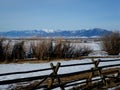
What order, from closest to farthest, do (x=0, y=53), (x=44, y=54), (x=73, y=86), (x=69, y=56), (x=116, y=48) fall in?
1. (x=73, y=86)
2. (x=0, y=53)
3. (x=44, y=54)
4. (x=69, y=56)
5. (x=116, y=48)

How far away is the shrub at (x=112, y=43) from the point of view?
4091cm

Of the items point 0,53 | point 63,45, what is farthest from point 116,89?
point 63,45

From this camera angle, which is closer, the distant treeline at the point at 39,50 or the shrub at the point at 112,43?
the distant treeline at the point at 39,50

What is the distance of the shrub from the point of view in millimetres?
40906

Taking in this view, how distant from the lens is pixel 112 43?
136ft

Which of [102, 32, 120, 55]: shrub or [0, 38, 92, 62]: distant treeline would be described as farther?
[102, 32, 120, 55]: shrub

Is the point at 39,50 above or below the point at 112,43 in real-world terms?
above

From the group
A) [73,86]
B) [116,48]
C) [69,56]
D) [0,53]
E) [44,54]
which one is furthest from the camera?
[116,48]

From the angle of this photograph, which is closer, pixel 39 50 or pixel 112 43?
pixel 39 50

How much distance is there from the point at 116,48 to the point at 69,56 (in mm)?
10033

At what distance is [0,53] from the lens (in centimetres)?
2858

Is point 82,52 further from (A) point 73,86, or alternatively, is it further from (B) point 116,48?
(A) point 73,86

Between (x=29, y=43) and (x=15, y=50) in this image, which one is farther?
(x=29, y=43)

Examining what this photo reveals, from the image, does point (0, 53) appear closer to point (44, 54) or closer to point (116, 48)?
point (44, 54)
